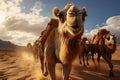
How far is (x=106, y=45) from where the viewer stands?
13.3 meters

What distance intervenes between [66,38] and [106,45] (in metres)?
8.77

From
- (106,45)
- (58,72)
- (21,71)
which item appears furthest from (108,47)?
(21,71)

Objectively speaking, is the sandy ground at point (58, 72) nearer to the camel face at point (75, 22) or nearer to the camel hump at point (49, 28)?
the camel hump at point (49, 28)

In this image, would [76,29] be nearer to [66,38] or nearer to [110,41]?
[66,38]

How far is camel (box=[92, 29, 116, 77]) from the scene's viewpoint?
12.7 meters

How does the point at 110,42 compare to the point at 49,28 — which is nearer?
the point at 49,28

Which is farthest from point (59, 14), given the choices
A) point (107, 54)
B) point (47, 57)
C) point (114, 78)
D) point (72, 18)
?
point (107, 54)

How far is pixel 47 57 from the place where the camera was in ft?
19.5

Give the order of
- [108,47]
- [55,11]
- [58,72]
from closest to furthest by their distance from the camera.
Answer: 1. [55,11]
2. [58,72]
3. [108,47]

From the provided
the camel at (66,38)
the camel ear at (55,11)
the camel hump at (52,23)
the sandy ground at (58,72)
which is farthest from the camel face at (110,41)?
the camel ear at (55,11)

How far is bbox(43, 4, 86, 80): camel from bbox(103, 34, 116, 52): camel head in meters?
7.07

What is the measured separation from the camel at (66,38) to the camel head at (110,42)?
7.07 m

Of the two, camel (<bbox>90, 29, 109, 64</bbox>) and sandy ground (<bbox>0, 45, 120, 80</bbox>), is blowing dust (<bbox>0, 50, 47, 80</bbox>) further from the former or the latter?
camel (<bbox>90, 29, 109, 64</bbox>)

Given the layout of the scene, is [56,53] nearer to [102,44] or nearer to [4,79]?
[4,79]
